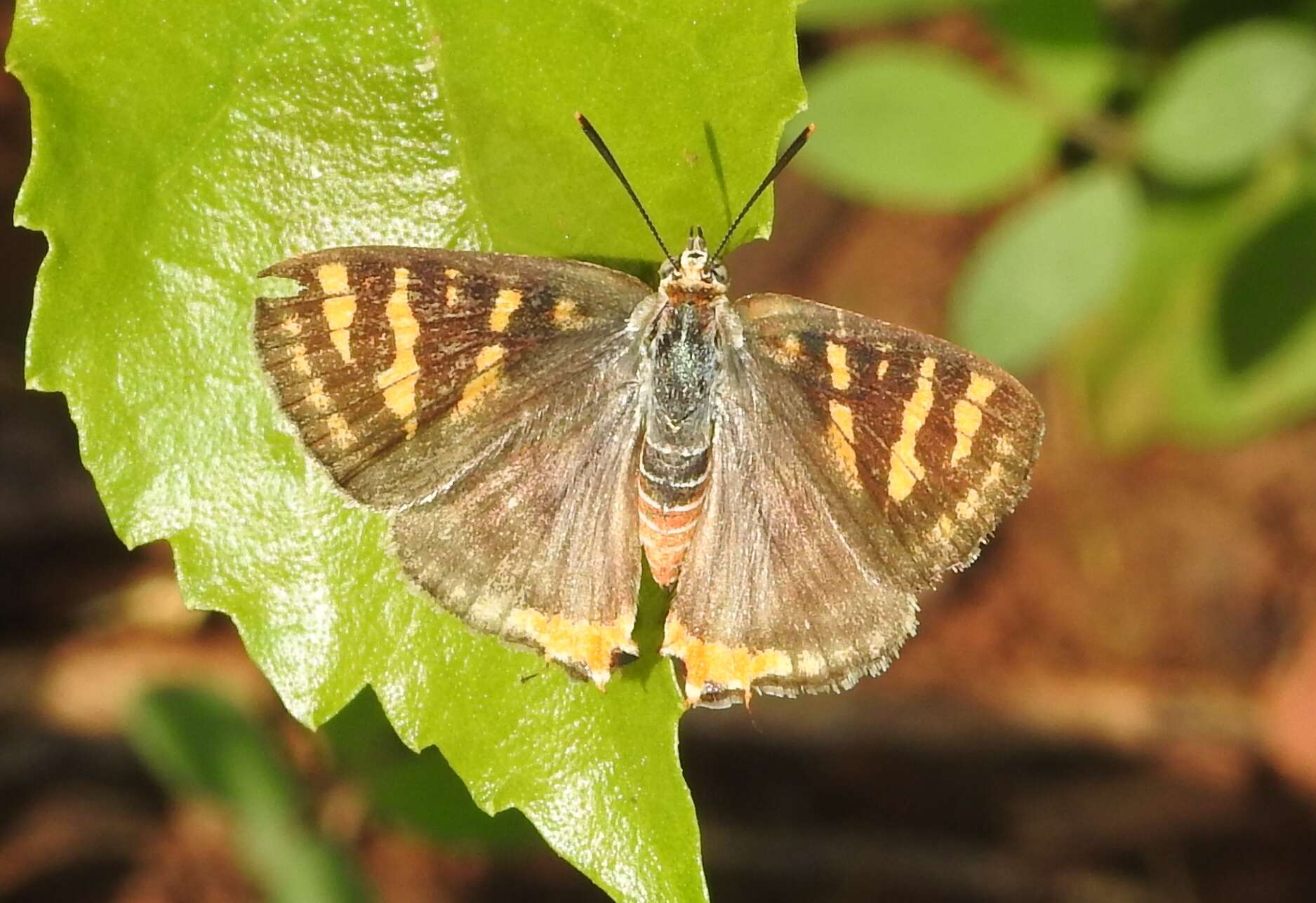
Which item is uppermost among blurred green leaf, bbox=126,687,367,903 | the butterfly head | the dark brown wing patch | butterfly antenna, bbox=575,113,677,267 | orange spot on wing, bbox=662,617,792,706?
butterfly antenna, bbox=575,113,677,267

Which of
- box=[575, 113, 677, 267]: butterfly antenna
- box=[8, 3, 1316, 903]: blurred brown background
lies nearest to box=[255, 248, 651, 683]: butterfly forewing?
box=[575, 113, 677, 267]: butterfly antenna

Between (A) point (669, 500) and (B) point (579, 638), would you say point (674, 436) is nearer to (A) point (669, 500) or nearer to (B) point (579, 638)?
(A) point (669, 500)

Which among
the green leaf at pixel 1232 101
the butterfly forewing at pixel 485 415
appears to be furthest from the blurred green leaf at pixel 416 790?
the green leaf at pixel 1232 101

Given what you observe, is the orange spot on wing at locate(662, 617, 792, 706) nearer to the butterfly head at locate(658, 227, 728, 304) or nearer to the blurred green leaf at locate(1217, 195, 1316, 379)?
the butterfly head at locate(658, 227, 728, 304)

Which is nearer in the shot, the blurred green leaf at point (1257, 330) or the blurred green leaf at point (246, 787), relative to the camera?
the blurred green leaf at point (246, 787)

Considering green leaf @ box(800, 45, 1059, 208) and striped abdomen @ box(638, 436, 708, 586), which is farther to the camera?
green leaf @ box(800, 45, 1059, 208)

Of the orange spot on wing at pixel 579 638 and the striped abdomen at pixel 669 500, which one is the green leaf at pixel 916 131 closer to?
the striped abdomen at pixel 669 500

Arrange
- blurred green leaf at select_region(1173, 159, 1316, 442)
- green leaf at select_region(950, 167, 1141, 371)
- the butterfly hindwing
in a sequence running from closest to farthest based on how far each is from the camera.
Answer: the butterfly hindwing → green leaf at select_region(950, 167, 1141, 371) → blurred green leaf at select_region(1173, 159, 1316, 442)

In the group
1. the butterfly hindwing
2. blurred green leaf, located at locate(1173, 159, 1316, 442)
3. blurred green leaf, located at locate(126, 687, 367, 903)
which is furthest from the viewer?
blurred green leaf, located at locate(1173, 159, 1316, 442)
